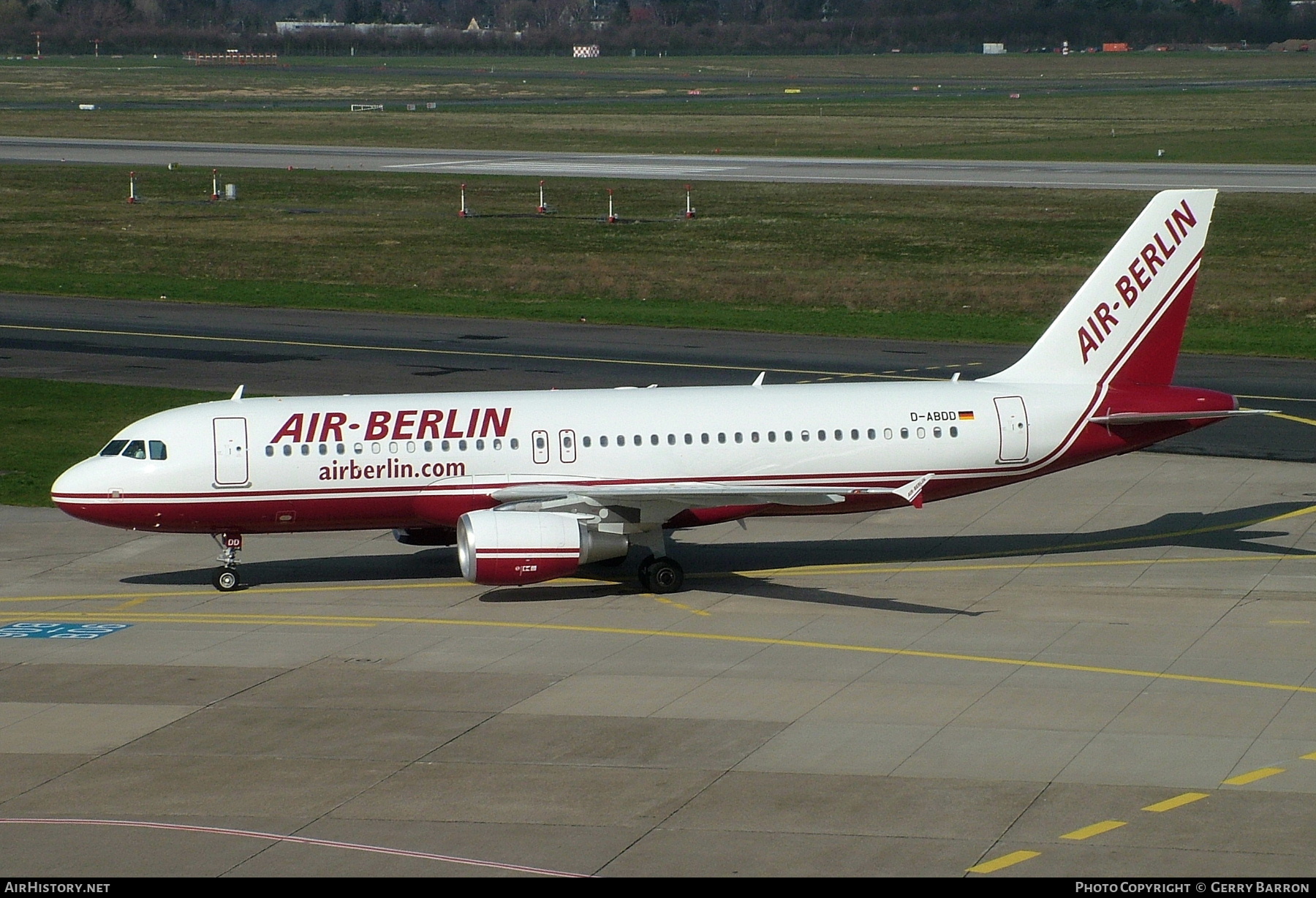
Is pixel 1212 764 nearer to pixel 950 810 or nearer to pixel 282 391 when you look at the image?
pixel 950 810

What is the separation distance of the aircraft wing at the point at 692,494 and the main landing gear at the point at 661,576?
5.06ft

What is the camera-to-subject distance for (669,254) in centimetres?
9150

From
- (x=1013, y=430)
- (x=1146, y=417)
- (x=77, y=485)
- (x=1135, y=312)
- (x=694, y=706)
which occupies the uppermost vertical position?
(x=1135, y=312)

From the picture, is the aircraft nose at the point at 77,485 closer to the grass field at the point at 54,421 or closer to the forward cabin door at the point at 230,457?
the forward cabin door at the point at 230,457

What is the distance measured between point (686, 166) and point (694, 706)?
338ft

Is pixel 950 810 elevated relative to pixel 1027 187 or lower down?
lower down

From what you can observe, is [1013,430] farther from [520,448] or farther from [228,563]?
[228,563]

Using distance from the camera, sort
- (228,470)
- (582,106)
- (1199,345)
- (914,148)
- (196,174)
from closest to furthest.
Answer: (228,470) < (1199,345) < (196,174) < (914,148) < (582,106)

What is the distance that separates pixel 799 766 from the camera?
26422mm

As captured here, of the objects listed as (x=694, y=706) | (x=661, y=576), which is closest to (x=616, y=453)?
(x=661, y=576)

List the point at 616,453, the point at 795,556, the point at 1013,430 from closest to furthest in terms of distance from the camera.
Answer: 1. the point at 616,453
2. the point at 1013,430
3. the point at 795,556

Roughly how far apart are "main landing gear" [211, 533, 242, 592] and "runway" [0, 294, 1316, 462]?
20.7m

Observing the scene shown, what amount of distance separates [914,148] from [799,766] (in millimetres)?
119748
